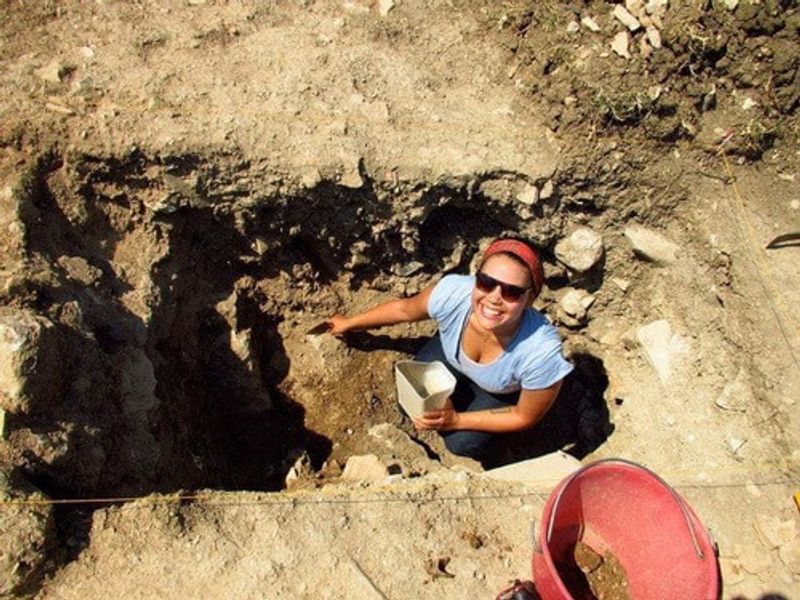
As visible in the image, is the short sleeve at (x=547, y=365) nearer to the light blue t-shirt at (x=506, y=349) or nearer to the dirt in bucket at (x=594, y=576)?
the light blue t-shirt at (x=506, y=349)

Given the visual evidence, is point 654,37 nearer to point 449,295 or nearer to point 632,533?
point 449,295

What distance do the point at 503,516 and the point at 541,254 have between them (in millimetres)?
1653

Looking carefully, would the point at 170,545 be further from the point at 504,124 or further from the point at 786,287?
the point at 786,287

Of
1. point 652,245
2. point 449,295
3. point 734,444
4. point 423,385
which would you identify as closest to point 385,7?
point 449,295

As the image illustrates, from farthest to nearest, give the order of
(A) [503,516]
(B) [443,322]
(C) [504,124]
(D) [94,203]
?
(C) [504,124]
(B) [443,322]
(D) [94,203]
(A) [503,516]

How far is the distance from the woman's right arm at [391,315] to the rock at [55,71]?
1746 mm

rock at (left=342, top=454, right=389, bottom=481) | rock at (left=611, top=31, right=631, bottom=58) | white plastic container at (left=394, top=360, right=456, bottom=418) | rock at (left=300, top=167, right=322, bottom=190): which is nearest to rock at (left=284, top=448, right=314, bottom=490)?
rock at (left=342, top=454, right=389, bottom=481)

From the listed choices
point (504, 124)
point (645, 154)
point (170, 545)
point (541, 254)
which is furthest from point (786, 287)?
point (170, 545)

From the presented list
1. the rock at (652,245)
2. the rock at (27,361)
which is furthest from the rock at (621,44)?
the rock at (27,361)

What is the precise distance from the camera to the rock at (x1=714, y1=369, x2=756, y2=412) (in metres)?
3.14

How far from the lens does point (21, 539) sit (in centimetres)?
206

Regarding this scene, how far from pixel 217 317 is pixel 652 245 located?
236 cm

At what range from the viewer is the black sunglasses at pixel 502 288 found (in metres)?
2.73

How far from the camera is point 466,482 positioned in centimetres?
274
